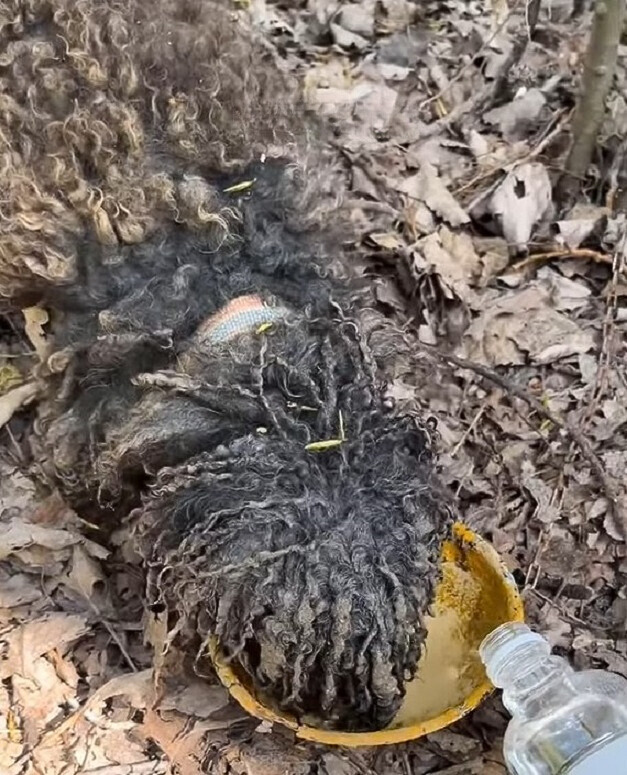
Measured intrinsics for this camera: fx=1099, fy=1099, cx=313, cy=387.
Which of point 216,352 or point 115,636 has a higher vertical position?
point 216,352

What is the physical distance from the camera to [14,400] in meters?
3.08

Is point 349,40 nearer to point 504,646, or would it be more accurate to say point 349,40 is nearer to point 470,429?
point 470,429

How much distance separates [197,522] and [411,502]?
420mm

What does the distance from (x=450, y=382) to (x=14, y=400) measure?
123cm

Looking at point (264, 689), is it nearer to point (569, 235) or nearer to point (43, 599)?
point (43, 599)

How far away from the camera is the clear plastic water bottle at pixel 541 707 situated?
2.08 metres

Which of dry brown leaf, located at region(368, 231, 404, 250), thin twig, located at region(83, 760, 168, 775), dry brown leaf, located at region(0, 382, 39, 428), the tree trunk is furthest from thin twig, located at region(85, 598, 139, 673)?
the tree trunk

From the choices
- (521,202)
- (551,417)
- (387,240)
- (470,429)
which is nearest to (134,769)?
(470,429)

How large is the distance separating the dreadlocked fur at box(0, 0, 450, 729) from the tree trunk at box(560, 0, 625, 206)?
98 centimetres

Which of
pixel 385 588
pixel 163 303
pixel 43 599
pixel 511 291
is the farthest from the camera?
pixel 511 291

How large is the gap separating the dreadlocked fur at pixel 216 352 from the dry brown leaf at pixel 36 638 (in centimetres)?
29

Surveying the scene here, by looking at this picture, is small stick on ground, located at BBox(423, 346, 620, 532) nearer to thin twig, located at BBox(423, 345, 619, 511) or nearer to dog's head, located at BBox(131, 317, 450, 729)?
thin twig, located at BBox(423, 345, 619, 511)

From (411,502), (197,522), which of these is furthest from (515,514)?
(197,522)

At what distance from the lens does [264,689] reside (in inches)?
88.8
